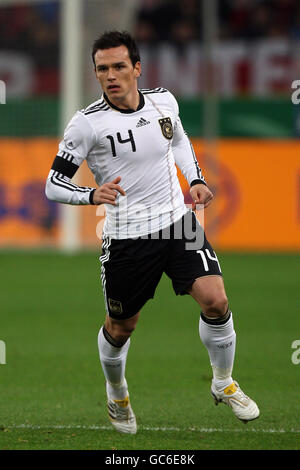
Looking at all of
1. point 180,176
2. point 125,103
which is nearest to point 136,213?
point 125,103

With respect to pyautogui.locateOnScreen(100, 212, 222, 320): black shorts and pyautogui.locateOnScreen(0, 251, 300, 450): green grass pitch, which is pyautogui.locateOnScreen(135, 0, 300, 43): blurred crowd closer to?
pyautogui.locateOnScreen(0, 251, 300, 450): green grass pitch

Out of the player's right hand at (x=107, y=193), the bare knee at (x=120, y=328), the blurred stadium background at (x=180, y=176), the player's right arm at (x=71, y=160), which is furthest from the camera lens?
the blurred stadium background at (x=180, y=176)

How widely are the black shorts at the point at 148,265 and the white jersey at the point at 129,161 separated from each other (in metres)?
0.07

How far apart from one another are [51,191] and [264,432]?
1776mm

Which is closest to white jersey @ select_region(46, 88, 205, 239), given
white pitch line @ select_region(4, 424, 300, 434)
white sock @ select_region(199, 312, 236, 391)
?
white sock @ select_region(199, 312, 236, 391)

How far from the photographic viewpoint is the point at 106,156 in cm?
548

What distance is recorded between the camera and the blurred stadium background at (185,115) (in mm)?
16578

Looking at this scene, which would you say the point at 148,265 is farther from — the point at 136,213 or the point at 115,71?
the point at 115,71

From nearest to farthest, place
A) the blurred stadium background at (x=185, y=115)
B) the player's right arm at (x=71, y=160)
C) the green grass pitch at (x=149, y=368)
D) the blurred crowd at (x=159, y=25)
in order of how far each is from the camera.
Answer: the player's right arm at (x=71, y=160), the green grass pitch at (x=149, y=368), the blurred stadium background at (x=185, y=115), the blurred crowd at (x=159, y=25)

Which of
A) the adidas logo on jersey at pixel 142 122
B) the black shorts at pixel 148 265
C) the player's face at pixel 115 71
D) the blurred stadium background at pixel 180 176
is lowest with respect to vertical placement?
the blurred stadium background at pixel 180 176

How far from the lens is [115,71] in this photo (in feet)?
17.9

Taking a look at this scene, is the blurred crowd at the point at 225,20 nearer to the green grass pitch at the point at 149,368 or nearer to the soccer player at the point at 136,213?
the green grass pitch at the point at 149,368

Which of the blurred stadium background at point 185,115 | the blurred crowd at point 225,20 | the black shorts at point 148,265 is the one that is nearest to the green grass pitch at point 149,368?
the black shorts at point 148,265

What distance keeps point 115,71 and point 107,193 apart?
2.40 feet
